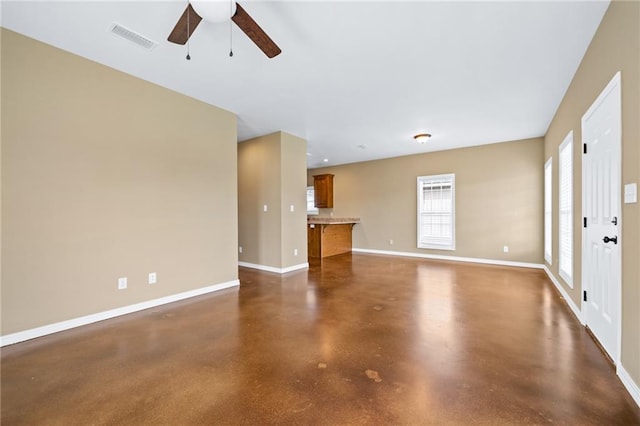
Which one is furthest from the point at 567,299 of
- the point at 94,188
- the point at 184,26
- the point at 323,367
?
the point at 94,188

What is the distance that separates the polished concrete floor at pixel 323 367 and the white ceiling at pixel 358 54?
2667 millimetres

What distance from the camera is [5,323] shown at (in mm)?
2320

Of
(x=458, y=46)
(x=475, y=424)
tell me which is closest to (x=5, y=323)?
(x=475, y=424)

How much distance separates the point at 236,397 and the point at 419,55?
3221mm

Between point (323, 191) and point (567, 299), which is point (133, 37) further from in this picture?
point (323, 191)

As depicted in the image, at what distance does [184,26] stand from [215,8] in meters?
0.32

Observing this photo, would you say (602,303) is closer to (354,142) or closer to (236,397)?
(236,397)

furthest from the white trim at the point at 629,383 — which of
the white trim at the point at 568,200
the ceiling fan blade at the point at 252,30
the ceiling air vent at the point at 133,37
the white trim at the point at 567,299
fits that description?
the ceiling air vent at the point at 133,37

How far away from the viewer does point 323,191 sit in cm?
844

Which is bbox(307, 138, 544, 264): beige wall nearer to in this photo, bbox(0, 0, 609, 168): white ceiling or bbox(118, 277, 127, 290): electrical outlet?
bbox(0, 0, 609, 168): white ceiling

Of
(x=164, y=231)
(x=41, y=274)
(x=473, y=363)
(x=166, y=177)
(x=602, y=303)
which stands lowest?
(x=473, y=363)

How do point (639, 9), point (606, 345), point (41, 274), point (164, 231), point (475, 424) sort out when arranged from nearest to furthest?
point (475, 424) → point (639, 9) → point (606, 345) → point (41, 274) → point (164, 231)

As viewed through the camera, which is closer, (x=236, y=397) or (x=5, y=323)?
(x=236, y=397)

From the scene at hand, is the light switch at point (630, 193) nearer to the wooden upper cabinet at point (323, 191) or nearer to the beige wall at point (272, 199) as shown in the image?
the beige wall at point (272, 199)
